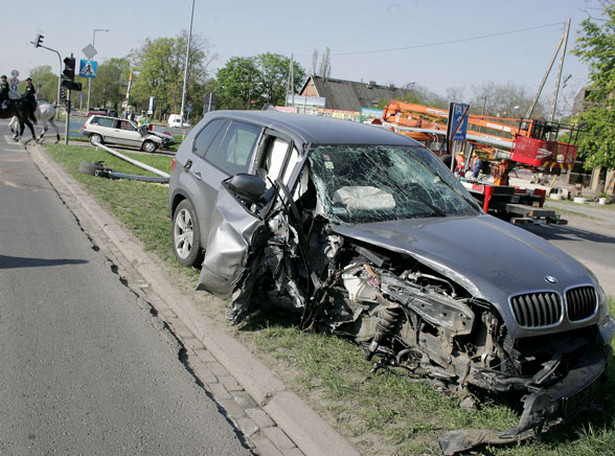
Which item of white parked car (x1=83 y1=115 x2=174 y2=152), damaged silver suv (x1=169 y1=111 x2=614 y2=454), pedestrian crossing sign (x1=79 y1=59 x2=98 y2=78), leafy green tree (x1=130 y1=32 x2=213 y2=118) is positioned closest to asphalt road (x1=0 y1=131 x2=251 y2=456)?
damaged silver suv (x1=169 y1=111 x2=614 y2=454)

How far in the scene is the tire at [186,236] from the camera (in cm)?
620

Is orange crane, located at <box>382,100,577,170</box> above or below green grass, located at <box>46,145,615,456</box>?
above

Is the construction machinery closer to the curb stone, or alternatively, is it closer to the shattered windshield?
the shattered windshield

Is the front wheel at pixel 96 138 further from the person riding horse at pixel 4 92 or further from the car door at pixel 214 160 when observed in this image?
the car door at pixel 214 160

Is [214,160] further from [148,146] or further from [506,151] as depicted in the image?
[148,146]

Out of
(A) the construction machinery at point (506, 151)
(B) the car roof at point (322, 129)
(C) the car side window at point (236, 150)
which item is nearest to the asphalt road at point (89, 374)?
(C) the car side window at point (236, 150)

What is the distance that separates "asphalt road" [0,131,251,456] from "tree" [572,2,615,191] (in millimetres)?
23243

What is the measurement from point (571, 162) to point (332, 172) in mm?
13621

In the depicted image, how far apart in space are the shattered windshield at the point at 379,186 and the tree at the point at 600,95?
2189 centimetres

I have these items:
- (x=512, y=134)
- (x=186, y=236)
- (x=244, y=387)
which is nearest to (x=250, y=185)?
(x=244, y=387)

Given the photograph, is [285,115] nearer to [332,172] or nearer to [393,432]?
[332,172]

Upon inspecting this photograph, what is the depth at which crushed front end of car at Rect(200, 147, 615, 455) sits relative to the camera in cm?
358

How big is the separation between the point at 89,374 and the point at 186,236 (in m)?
2.64

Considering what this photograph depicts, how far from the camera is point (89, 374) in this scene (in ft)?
13.5
